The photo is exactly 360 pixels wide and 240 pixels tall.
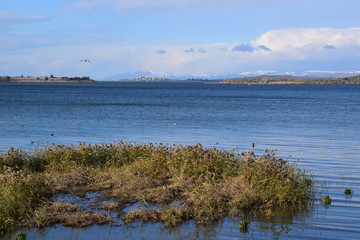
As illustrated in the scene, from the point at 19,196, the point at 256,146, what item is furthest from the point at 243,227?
the point at 256,146

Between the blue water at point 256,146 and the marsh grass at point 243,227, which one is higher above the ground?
the marsh grass at point 243,227

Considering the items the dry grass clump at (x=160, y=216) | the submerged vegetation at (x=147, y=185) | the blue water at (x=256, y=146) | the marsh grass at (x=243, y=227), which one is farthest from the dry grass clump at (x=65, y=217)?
the marsh grass at (x=243, y=227)

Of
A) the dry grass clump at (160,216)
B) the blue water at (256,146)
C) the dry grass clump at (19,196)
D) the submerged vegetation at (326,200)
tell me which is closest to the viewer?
the blue water at (256,146)

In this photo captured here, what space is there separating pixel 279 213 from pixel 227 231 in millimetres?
2091

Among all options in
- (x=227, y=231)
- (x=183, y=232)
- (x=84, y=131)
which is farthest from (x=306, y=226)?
(x=84, y=131)

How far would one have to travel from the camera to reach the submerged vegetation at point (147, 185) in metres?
11.8

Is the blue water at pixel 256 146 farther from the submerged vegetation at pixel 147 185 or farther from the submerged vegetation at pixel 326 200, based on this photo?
the submerged vegetation at pixel 147 185

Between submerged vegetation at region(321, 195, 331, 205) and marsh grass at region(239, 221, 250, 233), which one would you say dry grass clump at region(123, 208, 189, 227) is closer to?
marsh grass at region(239, 221, 250, 233)

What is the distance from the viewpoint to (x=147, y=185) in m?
14.2

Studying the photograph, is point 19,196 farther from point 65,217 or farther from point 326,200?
point 326,200

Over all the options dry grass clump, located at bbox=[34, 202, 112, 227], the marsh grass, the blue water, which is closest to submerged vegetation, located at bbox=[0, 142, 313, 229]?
dry grass clump, located at bbox=[34, 202, 112, 227]

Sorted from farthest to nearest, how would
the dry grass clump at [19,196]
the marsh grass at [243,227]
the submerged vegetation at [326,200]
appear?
the submerged vegetation at [326,200] < the dry grass clump at [19,196] < the marsh grass at [243,227]

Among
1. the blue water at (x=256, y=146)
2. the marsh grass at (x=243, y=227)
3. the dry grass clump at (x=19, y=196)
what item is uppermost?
the dry grass clump at (x=19, y=196)

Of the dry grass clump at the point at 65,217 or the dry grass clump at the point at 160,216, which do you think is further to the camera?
the dry grass clump at the point at 160,216
